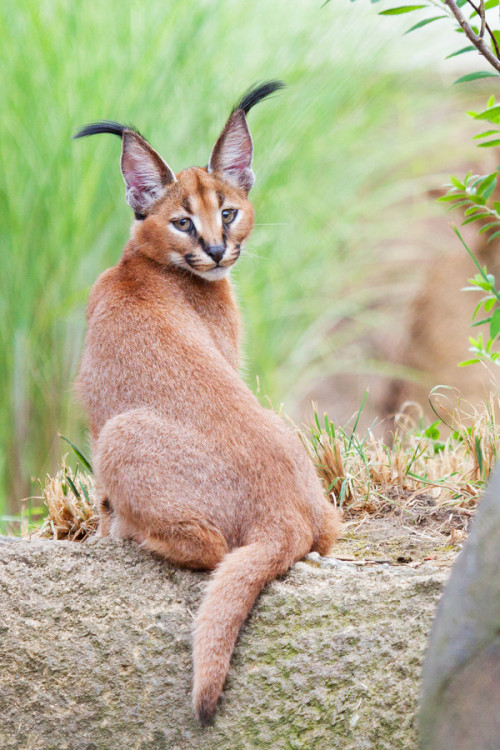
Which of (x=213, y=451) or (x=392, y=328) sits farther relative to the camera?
(x=392, y=328)

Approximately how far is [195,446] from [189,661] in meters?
0.68

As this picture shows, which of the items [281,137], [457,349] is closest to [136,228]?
[281,137]

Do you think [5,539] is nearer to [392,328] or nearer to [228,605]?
[228,605]

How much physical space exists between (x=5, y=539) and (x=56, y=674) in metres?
0.66

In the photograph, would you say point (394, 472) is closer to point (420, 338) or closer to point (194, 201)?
point (194, 201)

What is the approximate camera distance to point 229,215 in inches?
132

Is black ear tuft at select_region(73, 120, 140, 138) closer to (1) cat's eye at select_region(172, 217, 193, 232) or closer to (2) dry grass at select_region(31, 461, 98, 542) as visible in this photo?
(1) cat's eye at select_region(172, 217, 193, 232)

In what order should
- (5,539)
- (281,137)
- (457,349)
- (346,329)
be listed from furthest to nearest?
(346,329) → (457,349) → (281,137) → (5,539)

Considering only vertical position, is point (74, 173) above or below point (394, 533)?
above

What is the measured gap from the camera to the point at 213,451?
9.03 ft

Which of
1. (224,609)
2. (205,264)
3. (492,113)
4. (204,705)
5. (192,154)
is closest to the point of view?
(204,705)

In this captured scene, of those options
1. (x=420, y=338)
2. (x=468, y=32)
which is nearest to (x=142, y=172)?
(x=468, y=32)

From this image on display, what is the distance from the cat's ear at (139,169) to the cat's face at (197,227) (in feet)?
0.14

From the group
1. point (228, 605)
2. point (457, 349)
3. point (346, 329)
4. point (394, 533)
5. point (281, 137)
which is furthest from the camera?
point (346, 329)
